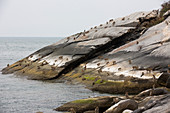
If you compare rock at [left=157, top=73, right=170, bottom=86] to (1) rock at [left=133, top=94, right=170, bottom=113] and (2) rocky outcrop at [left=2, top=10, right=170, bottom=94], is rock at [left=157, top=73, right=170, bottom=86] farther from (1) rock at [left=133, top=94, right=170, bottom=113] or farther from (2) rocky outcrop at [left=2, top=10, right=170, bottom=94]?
(1) rock at [left=133, top=94, right=170, bottom=113]

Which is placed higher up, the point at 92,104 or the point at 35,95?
the point at 35,95

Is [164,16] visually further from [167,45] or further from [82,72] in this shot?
[82,72]

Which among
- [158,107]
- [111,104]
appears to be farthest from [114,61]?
[158,107]

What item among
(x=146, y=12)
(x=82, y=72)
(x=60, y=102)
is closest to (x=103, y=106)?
(x=60, y=102)

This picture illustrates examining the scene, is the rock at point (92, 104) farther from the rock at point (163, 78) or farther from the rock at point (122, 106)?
the rock at point (163, 78)

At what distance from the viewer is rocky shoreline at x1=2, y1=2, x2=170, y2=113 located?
87.9ft

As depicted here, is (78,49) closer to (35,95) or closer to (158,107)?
(35,95)

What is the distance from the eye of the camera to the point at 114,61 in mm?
33938

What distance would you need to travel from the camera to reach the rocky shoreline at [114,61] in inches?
1054

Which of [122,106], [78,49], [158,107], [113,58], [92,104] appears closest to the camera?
[158,107]

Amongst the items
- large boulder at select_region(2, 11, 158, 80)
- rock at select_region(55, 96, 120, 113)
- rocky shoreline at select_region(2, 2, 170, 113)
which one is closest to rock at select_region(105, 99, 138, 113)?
rocky shoreline at select_region(2, 2, 170, 113)

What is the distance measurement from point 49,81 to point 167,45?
15390 millimetres

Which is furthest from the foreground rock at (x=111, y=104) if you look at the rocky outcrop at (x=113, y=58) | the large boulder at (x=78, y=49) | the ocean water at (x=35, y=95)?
the large boulder at (x=78, y=49)

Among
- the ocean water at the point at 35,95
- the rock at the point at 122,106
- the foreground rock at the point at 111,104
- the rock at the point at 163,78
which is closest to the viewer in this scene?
the rock at the point at 122,106
